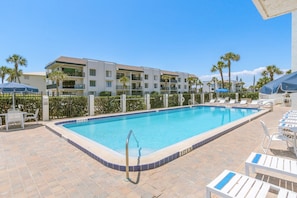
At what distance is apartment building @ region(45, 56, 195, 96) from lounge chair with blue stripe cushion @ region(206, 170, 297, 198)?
32.2 m

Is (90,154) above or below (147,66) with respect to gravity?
below

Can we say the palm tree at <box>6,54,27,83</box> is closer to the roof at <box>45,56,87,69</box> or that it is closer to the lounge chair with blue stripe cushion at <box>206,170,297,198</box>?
the roof at <box>45,56,87,69</box>

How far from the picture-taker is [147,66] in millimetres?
44281

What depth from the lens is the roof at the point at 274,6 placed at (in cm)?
340

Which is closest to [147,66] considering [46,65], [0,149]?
[46,65]

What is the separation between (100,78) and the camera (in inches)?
1372

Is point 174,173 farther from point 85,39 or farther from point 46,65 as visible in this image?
point 46,65

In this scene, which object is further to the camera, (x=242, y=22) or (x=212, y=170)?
(x=242, y=22)

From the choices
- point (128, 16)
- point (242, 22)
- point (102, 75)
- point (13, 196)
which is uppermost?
point (128, 16)

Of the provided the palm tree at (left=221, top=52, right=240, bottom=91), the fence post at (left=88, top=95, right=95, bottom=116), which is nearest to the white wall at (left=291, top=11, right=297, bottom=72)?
the fence post at (left=88, top=95, right=95, bottom=116)

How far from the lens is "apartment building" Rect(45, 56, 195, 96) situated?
31.7 meters

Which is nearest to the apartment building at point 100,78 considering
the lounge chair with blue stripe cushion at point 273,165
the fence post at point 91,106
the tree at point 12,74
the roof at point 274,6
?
the tree at point 12,74

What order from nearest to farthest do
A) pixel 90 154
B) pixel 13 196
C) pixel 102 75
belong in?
pixel 13 196 < pixel 90 154 < pixel 102 75

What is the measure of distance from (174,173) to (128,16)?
1586 centimetres
